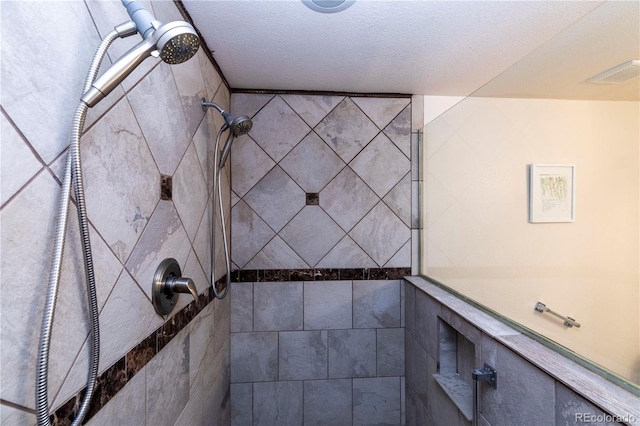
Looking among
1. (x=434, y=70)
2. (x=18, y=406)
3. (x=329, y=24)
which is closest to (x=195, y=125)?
(x=329, y=24)

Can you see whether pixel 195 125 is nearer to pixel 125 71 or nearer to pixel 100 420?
pixel 125 71

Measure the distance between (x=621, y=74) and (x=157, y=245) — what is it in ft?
6.07

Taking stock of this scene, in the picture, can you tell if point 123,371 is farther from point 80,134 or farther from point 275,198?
point 275,198

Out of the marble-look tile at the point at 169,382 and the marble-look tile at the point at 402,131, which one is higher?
the marble-look tile at the point at 402,131

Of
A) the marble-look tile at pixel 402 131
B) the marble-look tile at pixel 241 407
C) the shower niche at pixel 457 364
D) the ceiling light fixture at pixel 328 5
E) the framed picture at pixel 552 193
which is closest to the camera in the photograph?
the ceiling light fixture at pixel 328 5

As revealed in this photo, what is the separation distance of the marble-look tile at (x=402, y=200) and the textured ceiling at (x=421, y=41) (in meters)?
0.59

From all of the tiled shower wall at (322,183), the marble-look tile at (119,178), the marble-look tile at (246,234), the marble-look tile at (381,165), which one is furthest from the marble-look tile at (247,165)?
the marble-look tile at (119,178)

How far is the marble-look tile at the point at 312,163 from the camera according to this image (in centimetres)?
168

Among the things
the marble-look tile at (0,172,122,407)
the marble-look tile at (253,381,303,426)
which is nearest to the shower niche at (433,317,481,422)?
the marble-look tile at (253,381,303,426)

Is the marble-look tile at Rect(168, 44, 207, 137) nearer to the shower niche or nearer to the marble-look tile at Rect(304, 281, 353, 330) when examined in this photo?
the marble-look tile at Rect(304, 281, 353, 330)

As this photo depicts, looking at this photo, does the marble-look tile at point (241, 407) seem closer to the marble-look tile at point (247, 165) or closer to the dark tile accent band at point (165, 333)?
the dark tile accent band at point (165, 333)

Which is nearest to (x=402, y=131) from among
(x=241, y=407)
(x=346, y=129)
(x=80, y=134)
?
(x=346, y=129)

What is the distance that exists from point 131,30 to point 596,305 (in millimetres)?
1985

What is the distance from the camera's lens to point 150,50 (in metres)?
0.48
